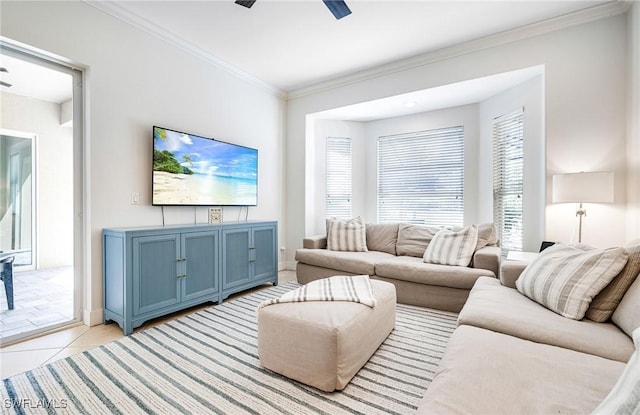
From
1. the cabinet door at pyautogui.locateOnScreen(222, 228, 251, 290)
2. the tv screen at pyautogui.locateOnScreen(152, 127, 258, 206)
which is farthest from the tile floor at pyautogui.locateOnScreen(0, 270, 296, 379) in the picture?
the tv screen at pyautogui.locateOnScreen(152, 127, 258, 206)

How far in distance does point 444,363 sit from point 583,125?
287 centimetres

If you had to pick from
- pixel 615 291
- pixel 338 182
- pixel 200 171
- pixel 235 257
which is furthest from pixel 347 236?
pixel 615 291

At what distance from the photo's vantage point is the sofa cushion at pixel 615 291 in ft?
4.86

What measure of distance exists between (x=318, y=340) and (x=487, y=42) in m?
3.42

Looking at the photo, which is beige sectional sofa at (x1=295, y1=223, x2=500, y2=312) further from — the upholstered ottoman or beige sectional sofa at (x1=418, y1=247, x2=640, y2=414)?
the upholstered ottoman

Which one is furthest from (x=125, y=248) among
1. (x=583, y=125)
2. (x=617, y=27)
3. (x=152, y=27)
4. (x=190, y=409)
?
(x=617, y=27)

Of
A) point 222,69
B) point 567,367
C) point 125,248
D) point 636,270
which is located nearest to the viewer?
point 567,367

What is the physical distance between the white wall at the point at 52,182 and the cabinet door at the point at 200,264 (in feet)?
3.13

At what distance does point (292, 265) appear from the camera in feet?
15.3

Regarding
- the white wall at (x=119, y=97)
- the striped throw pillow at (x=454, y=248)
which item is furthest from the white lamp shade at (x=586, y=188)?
the white wall at (x=119, y=97)

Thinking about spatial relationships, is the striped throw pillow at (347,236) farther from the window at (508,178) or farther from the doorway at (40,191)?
the doorway at (40,191)

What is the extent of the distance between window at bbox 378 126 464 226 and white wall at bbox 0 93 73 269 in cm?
393

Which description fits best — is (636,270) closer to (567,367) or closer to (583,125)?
(567,367)

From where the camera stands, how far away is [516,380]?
1.00m
